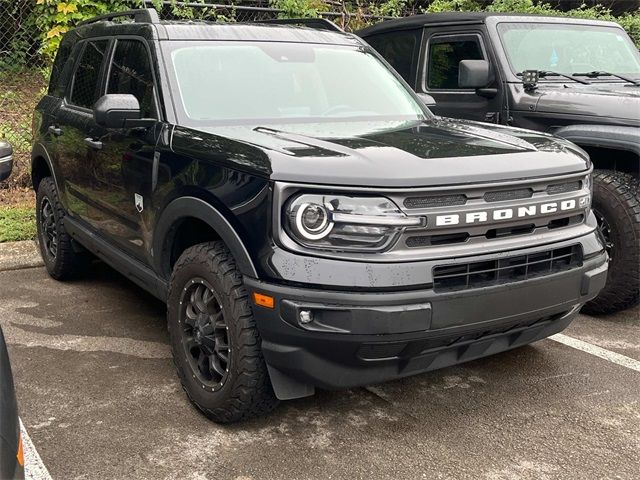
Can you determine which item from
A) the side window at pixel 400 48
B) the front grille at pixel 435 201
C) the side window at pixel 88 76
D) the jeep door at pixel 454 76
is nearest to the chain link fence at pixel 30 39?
the side window at pixel 400 48

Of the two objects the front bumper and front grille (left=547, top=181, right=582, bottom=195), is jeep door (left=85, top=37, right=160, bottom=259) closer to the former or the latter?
the front bumper

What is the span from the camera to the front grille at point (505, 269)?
2731 millimetres

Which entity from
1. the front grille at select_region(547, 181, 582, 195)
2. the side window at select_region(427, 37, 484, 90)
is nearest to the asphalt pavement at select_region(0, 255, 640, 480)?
the front grille at select_region(547, 181, 582, 195)

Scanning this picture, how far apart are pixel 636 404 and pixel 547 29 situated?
3296mm

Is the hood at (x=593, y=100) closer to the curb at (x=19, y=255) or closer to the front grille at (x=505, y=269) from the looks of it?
the front grille at (x=505, y=269)

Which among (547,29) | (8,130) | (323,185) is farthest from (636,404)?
(8,130)

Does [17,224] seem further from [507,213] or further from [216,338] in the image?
[507,213]

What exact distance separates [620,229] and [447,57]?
2189 mm

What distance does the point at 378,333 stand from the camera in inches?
103

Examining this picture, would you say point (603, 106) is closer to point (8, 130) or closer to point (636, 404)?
point (636, 404)

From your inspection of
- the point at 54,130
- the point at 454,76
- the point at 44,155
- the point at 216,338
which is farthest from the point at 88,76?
the point at 454,76

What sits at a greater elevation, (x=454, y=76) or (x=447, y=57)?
(x=447, y=57)

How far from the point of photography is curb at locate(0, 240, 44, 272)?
566 cm

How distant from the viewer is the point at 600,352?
402 centimetres
